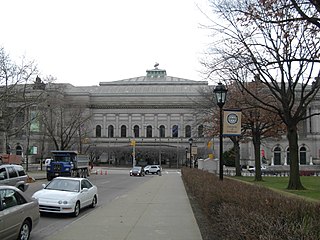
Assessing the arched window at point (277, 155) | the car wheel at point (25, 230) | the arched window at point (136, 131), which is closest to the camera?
the car wheel at point (25, 230)

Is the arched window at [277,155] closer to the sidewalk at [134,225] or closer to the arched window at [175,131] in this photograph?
the arched window at [175,131]

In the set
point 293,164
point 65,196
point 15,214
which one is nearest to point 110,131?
point 293,164

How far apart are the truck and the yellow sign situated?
1139 inches

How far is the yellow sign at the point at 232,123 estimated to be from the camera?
59.7 feet

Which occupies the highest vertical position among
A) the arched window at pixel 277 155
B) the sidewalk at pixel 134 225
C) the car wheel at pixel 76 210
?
the arched window at pixel 277 155

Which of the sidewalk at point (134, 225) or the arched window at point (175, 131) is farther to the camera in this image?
the arched window at point (175, 131)

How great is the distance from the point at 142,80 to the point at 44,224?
451 feet

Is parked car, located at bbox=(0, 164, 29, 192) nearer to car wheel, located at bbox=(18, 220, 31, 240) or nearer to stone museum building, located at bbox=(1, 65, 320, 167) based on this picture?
car wheel, located at bbox=(18, 220, 31, 240)

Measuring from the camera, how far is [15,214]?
8734mm

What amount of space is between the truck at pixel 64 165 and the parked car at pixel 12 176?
22149mm

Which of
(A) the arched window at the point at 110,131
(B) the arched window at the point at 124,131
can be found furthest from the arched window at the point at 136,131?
(A) the arched window at the point at 110,131

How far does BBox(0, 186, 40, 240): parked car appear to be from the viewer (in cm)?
823

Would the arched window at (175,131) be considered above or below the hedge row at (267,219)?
above

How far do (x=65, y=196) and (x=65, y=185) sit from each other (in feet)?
4.48
